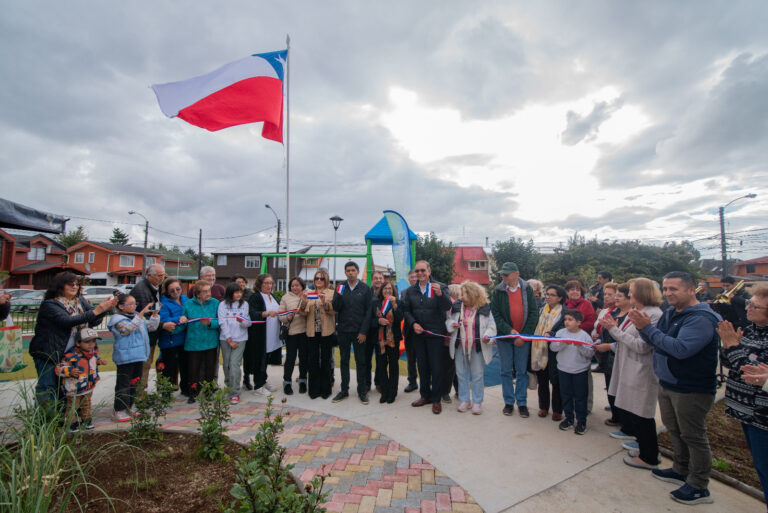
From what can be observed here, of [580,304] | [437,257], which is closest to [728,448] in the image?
[580,304]

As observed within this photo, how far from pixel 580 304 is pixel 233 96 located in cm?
688

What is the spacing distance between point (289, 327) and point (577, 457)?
3.96 meters

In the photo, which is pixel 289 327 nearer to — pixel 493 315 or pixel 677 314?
pixel 493 315

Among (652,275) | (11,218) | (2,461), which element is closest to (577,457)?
(2,461)

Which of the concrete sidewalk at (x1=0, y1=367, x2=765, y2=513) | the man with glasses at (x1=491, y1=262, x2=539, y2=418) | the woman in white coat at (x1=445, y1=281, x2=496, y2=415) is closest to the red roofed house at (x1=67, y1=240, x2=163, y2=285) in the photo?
the concrete sidewalk at (x1=0, y1=367, x2=765, y2=513)

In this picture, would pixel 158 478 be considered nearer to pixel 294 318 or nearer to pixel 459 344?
pixel 294 318

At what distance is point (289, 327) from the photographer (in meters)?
5.38

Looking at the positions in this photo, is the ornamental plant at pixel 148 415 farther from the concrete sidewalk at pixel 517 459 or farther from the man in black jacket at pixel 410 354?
the man in black jacket at pixel 410 354

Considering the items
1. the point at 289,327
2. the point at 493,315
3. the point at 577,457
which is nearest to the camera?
the point at 577,457

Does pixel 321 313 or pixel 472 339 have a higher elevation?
pixel 321 313

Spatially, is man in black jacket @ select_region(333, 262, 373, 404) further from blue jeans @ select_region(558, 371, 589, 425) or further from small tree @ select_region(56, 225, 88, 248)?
small tree @ select_region(56, 225, 88, 248)

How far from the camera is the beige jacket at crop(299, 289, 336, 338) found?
527 cm

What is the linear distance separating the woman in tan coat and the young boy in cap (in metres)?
2.46

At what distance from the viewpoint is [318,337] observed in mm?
5344
